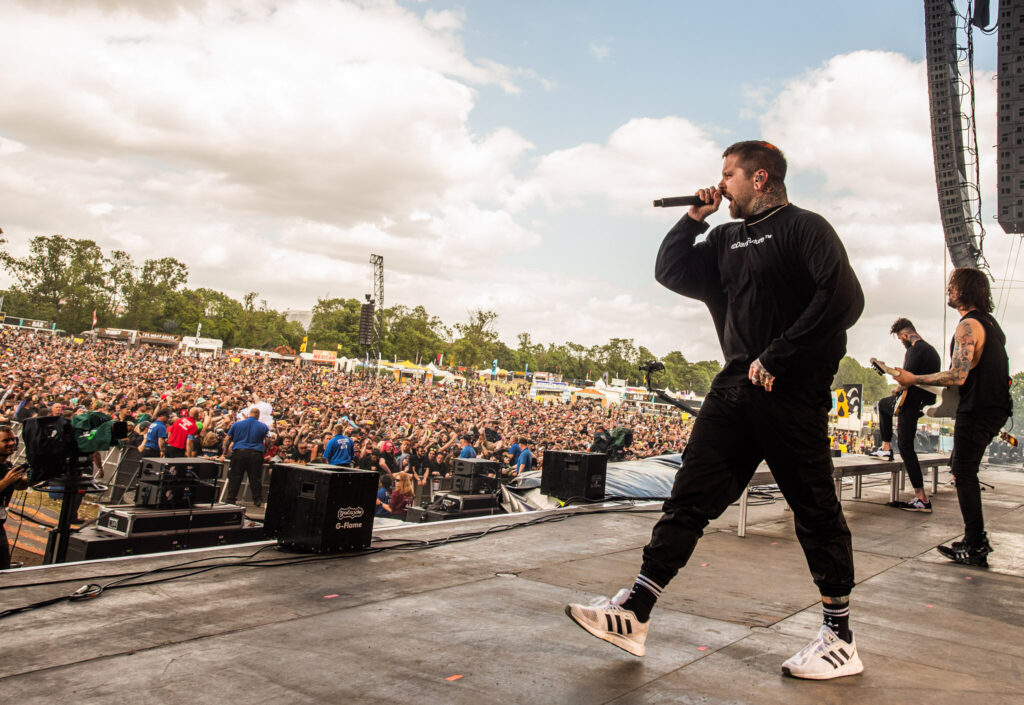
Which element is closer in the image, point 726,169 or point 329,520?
point 726,169

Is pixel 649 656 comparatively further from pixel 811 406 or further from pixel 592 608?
pixel 811 406

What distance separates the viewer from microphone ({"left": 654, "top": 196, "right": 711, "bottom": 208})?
228 centimetres

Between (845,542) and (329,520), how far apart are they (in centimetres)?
248

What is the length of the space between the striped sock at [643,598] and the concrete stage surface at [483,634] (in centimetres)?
14

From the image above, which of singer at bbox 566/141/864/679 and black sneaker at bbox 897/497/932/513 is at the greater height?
singer at bbox 566/141/864/679

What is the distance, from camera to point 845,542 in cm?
200

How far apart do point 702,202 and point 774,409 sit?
755 mm

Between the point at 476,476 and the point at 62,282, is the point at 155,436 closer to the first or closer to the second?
the point at 476,476

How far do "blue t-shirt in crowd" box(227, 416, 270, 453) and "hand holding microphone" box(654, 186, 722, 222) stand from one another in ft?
27.4

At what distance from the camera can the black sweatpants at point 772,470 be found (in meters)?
1.97

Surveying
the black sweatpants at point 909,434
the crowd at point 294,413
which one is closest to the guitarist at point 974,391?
the black sweatpants at point 909,434

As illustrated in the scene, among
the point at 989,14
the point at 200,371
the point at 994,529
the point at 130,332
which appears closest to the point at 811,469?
the point at 994,529

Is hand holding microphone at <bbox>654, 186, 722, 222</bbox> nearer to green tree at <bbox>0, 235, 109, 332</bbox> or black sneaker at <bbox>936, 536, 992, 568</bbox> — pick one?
black sneaker at <bbox>936, 536, 992, 568</bbox>

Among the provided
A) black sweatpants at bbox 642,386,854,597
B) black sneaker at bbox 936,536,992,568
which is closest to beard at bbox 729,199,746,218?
black sweatpants at bbox 642,386,854,597
